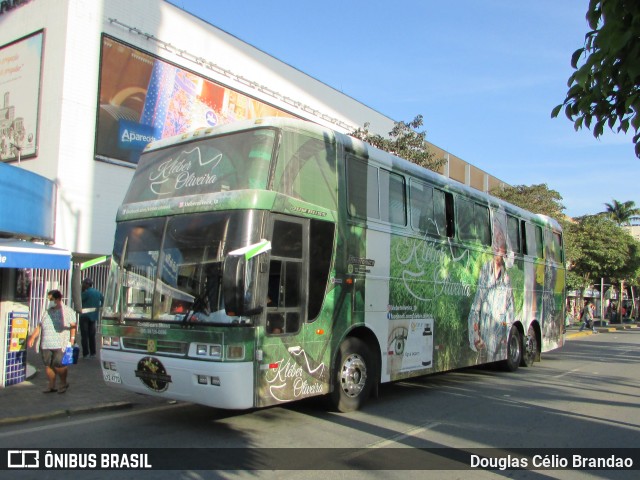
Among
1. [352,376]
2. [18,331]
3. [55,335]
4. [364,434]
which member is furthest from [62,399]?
[364,434]

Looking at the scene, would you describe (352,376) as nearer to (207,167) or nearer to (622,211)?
(207,167)

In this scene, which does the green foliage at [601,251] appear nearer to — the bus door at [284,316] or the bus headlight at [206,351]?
the bus door at [284,316]

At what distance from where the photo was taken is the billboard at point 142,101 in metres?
17.1

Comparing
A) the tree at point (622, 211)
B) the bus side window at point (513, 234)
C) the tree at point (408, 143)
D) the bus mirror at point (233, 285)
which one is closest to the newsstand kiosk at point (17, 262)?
the bus mirror at point (233, 285)

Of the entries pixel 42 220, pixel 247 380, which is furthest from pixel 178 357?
pixel 42 220

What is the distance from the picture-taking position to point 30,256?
8.51 m

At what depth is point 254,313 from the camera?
595cm

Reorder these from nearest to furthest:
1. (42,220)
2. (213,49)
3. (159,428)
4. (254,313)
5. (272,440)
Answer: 1. (254,313)
2. (272,440)
3. (159,428)
4. (42,220)
5. (213,49)

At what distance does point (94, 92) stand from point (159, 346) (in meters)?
13.1

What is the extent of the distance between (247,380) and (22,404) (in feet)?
13.5

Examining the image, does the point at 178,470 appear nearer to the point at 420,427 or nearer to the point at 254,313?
the point at 254,313

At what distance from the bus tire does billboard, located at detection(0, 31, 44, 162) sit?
13796mm

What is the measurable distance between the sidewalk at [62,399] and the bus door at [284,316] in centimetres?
302

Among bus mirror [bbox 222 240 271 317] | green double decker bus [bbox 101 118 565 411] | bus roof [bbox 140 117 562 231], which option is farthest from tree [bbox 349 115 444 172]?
bus mirror [bbox 222 240 271 317]
